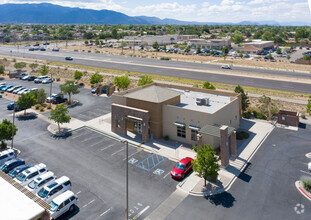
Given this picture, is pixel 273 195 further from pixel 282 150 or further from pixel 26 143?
pixel 26 143

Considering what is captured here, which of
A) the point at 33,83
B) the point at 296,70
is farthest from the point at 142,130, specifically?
the point at 296,70

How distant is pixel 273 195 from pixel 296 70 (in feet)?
281

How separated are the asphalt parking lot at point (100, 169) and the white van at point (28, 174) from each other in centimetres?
224

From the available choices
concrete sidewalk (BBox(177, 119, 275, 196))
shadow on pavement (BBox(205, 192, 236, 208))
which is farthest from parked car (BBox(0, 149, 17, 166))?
shadow on pavement (BBox(205, 192, 236, 208))

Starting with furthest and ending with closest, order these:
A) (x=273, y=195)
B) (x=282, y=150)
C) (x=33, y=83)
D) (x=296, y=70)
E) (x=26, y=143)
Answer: (x=296, y=70) → (x=33, y=83) → (x=26, y=143) → (x=282, y=150) → (x=273, y=195)

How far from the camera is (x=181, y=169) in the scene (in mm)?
29500

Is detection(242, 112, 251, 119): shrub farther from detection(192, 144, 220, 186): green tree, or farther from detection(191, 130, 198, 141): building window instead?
detection(192, 144, 220, 186): green tree

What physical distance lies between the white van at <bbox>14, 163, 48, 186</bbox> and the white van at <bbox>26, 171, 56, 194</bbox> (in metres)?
1.07

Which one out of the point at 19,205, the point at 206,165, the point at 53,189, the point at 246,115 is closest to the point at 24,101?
the point at 53,189

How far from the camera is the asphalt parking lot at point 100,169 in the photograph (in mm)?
24547

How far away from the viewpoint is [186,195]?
26.1 m

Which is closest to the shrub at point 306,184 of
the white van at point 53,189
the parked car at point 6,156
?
the white van at point 53,189

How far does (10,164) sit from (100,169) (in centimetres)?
1150

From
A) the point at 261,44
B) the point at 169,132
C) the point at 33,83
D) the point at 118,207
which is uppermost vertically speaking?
the point at 261,44
